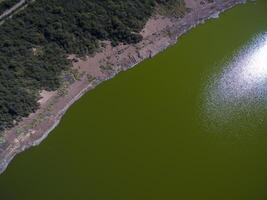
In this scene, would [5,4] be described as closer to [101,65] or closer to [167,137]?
[101,65]

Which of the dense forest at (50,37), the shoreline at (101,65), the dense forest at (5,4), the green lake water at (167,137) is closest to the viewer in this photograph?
the green lake water at (167,137)

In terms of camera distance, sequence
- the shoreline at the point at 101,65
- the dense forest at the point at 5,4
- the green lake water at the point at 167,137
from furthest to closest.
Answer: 1. the dense forest at the point at 5,4
2. the shoreline at the point at 101,65
3. the green lake water at the point at 167,137

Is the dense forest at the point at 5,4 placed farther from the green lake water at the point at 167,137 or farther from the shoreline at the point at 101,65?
the green lake water at the point at 167,137

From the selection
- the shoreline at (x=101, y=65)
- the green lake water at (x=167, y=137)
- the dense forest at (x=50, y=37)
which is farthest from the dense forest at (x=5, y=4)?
the green lake water at (x=167, y=137)

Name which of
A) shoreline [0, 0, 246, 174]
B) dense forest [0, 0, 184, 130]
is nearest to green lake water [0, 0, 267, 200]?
shoreline [0, 0, 246, 174]

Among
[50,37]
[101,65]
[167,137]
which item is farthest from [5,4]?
[167,137]

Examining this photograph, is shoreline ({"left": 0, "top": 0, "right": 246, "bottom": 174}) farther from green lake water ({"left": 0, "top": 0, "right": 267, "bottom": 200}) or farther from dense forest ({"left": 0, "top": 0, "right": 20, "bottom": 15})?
dense forest ({"left": 0, "top": 0, "right": 20, "bottom": 15})

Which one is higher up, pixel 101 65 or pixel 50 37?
pixel 50 37

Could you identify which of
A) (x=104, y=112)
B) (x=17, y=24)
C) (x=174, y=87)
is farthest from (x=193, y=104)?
(x=17, y=24)
